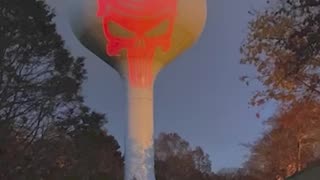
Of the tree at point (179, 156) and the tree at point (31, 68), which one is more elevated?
the tree at point (179, 156)

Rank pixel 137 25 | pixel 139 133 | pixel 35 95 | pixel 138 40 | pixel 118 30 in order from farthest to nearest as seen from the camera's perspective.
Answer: pixel 35 95 < pixel 139 133 < pixel 138 40 < pixel 118 30 < pixel 137 25

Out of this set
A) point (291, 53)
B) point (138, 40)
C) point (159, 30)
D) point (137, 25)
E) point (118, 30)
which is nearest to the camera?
point (291, 53)

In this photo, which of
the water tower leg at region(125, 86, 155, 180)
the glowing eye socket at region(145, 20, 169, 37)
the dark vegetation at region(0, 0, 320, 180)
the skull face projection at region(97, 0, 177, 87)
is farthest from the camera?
the dark vegetation at region(0, 0, 320, 180)

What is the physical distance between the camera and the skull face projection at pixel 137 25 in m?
24.9

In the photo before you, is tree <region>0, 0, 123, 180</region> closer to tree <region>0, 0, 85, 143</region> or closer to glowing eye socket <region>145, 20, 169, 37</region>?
tree <region>0, 0, 85, 143</region>

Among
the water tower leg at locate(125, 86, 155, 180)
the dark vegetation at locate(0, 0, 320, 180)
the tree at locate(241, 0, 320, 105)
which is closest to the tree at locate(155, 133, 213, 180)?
the dark vegetation at locate(0, 0, 320, 180)

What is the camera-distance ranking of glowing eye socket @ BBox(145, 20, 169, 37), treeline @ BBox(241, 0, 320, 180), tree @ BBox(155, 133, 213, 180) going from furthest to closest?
tree @ BBox(155, 133, 213, 180) → glowing eye socket @ BBox(145, 20, 169, 37) → treeline @ BBox(241, 0, 320, 180)

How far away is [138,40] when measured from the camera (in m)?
25.8

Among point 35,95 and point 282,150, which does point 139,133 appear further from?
point 282,150

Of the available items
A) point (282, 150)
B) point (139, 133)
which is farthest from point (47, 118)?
point (282, 150)

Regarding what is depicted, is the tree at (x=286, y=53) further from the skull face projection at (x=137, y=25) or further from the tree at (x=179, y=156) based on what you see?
the tree at (x=179, y=156)

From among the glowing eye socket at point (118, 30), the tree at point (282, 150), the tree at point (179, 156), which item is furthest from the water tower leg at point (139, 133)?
the tree at point (179, 156)

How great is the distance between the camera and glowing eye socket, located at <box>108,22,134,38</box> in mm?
25078

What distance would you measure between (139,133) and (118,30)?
3.88 meters
